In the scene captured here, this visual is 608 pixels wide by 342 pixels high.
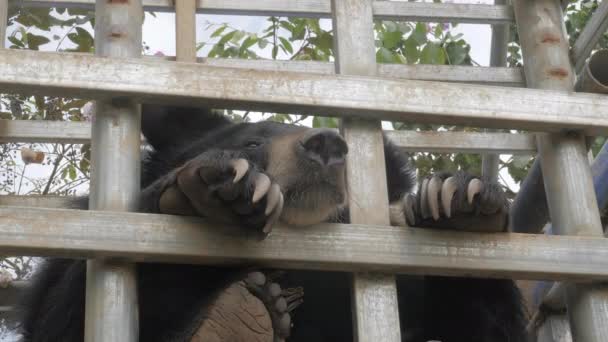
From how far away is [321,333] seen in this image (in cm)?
323

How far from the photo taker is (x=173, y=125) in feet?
10.7

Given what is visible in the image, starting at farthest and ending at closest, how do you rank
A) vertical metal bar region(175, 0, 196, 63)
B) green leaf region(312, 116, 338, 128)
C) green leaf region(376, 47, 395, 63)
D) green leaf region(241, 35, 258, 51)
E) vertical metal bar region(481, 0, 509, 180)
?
1. green leaf region(241, 35, 258, 51)
2. green leaf region(312, 116, 338, 128)
3. green leaf region(376, 47, 395, 63)
4. vertical metal bar region(481, 0, 509, 180)
5. vertical metal bar region(175, 0, 196, 63)

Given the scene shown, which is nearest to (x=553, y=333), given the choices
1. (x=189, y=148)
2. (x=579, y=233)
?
(x=579, y=233)

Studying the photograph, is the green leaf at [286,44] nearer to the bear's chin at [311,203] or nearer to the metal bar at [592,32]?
the metal bar at [592,32]

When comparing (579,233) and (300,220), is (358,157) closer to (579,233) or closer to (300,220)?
(300,220)

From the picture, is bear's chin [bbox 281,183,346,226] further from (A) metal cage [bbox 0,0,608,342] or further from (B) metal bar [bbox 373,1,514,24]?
(B) metal bar [bbox 373,1,514,24]

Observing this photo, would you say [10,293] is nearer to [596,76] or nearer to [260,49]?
[260,49]

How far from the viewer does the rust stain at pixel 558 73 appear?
2457 millimetres

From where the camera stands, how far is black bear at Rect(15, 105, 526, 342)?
198 centimetres

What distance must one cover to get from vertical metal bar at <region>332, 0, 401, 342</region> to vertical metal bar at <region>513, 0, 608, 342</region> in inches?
21.5

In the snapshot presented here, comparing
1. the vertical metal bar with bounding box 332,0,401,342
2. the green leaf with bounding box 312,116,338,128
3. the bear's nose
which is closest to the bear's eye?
the bear's nose

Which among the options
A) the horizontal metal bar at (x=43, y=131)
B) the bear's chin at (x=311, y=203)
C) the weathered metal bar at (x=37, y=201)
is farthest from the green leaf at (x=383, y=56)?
the bear's chin at (x=311, y=203)

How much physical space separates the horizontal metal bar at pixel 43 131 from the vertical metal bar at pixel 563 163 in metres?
1.99

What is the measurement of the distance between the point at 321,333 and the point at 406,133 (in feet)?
3.35
